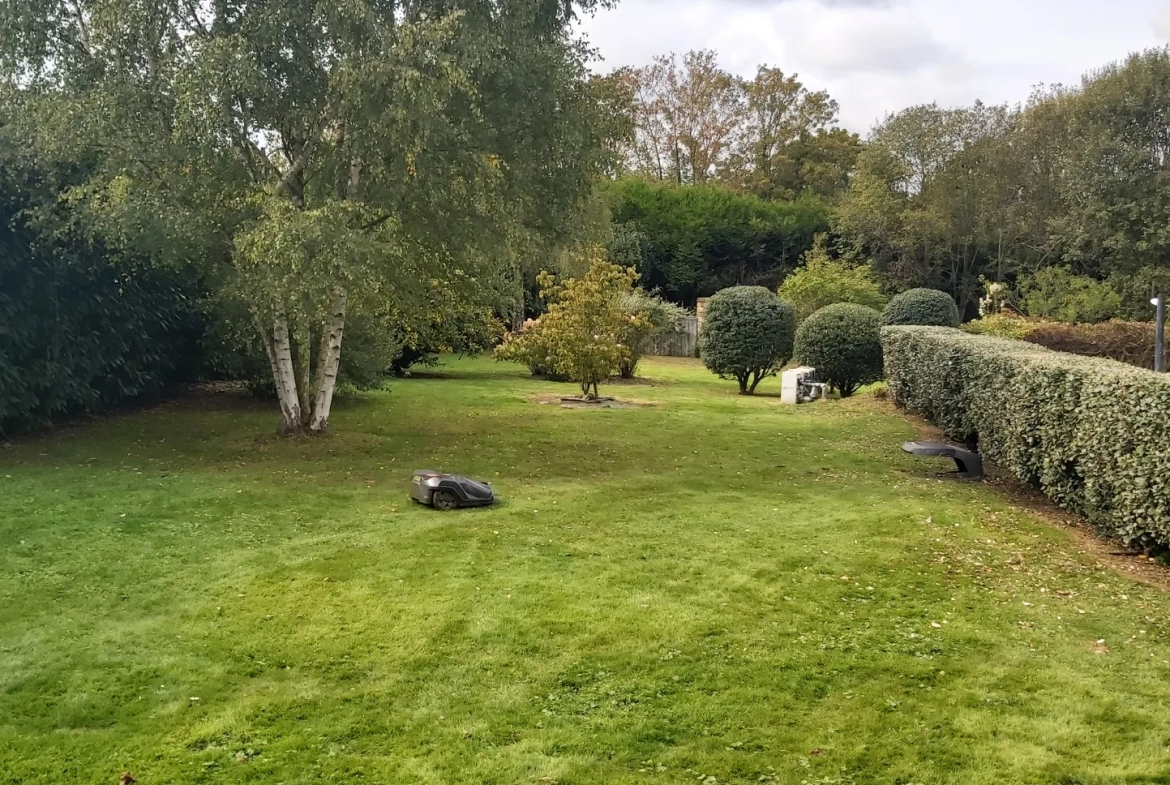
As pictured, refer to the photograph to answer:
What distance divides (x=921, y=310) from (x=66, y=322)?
14.0m

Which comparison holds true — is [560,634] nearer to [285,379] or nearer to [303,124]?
[285,379]

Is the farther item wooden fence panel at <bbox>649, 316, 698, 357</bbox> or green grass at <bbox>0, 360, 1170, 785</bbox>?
wooden fence panel at <bbox>649, 316, 698, 357</bbox>

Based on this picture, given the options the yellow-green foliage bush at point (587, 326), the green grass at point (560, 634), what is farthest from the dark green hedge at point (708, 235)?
the green grass at point (560, 634)

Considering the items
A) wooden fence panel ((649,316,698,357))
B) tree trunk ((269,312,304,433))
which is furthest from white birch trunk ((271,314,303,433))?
wooden fence panel ((649,316,698,357))

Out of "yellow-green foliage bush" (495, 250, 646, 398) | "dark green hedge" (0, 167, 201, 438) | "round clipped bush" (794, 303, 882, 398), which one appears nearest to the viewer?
"dark green hedge" (0, 167, 201, 438)

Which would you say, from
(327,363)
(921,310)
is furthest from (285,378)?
(921,310)

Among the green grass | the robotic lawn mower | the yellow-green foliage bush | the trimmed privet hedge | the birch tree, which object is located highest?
the birch tree

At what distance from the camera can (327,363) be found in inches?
360

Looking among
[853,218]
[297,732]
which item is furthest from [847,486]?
[853,218]

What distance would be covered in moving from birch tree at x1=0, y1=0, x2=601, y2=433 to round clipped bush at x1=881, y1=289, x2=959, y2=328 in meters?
9.74

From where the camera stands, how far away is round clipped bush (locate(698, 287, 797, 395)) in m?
15.6

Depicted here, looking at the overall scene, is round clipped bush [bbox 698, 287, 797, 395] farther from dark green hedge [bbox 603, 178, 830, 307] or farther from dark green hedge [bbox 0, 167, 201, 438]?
dark green hedge [bbox 603, 178, 830, 307]

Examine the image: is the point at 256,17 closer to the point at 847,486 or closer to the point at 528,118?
the point at 528,118

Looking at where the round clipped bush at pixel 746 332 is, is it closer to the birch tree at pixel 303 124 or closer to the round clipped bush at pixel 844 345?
the round clipped bush at pixel 844 345
